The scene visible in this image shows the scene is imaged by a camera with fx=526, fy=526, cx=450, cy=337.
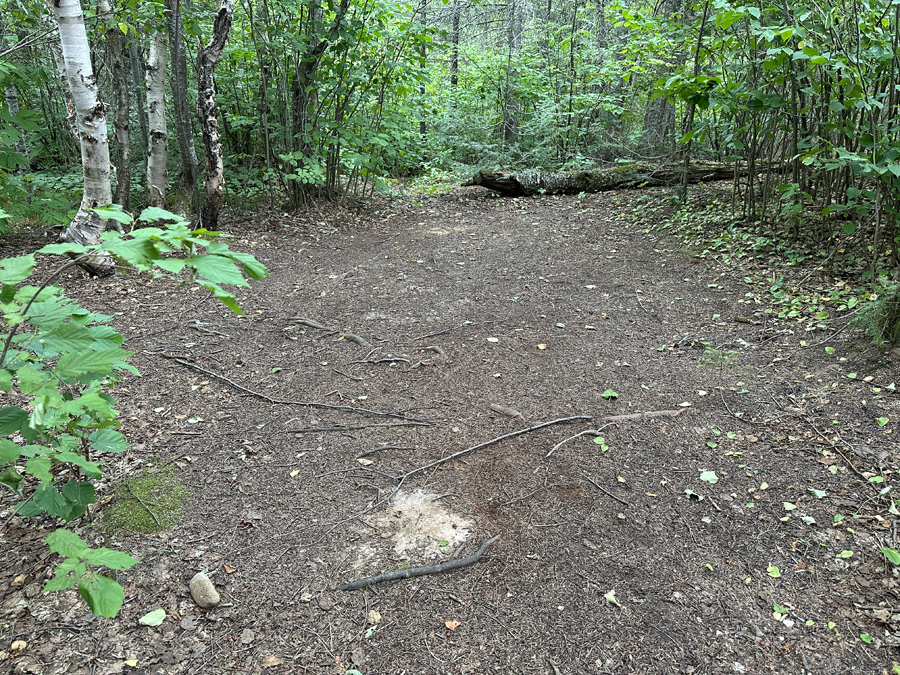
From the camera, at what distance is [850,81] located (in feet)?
13.5

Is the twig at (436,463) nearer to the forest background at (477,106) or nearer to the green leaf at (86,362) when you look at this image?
the green leaf at (86,362)

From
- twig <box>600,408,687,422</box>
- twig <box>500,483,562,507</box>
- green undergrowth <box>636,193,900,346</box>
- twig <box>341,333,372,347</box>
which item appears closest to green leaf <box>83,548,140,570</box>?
twig <box>500,483,562,507</box>

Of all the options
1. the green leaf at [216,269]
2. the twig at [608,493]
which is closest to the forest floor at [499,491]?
the twig at [608,493]

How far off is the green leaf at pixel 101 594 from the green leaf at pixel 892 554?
305 centimetres

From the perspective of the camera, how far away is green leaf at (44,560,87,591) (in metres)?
1.57

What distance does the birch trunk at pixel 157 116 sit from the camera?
6785 millimetres

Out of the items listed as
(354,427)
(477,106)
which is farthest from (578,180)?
(354,427)

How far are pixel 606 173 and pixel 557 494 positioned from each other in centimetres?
822

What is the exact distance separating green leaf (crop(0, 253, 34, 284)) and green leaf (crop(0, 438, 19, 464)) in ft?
1.71

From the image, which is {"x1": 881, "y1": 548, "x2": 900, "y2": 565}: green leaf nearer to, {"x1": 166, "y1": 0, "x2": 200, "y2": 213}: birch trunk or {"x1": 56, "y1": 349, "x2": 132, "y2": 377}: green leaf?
{"x1": 56, "y1": 349, "x2": 132, "y2": 377}: green leaf

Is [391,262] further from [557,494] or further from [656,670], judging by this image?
[656,670]

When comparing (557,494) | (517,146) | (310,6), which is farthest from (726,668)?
(517,146)

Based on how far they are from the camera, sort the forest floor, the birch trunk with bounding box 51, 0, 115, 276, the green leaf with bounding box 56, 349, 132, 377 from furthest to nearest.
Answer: the birch trunk with bounding box 51, 0, 115, 276 < the forest floor < the green leaf with bounding box 56, 349, 132, 377

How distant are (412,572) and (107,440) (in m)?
1.58
